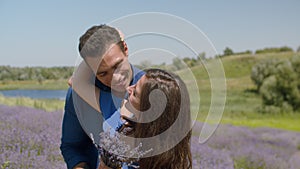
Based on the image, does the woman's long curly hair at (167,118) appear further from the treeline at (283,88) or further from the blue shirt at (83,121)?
the treeline at (283,88)

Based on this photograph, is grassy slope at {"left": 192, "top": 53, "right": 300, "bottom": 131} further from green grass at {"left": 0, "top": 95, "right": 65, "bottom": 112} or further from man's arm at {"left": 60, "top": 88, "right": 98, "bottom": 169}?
man's arm at {"left": 60, "top": 88, "right": 98, "bottom": 169}

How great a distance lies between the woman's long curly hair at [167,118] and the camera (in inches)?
50.6

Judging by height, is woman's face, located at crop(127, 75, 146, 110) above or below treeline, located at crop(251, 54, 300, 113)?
above

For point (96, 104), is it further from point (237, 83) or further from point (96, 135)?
point (237, 83)

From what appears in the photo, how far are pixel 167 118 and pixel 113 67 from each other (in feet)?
0.82

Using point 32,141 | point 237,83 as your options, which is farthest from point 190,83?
point 237,83

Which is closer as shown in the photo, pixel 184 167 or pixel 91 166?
pixel 184 167

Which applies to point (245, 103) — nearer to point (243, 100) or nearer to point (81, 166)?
point (243, 100)

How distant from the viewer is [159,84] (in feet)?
4.19

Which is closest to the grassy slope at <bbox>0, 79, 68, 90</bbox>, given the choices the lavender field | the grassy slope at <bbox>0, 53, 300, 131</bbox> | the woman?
the grassy slope at <bbox>0, 53, 300, 131</bbox>

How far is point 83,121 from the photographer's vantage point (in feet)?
4.77

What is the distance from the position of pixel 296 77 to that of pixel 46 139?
26.3 feet

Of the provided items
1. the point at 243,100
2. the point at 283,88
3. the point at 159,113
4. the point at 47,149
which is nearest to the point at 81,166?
the point at 159,113

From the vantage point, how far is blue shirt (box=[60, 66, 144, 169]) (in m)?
1.44
